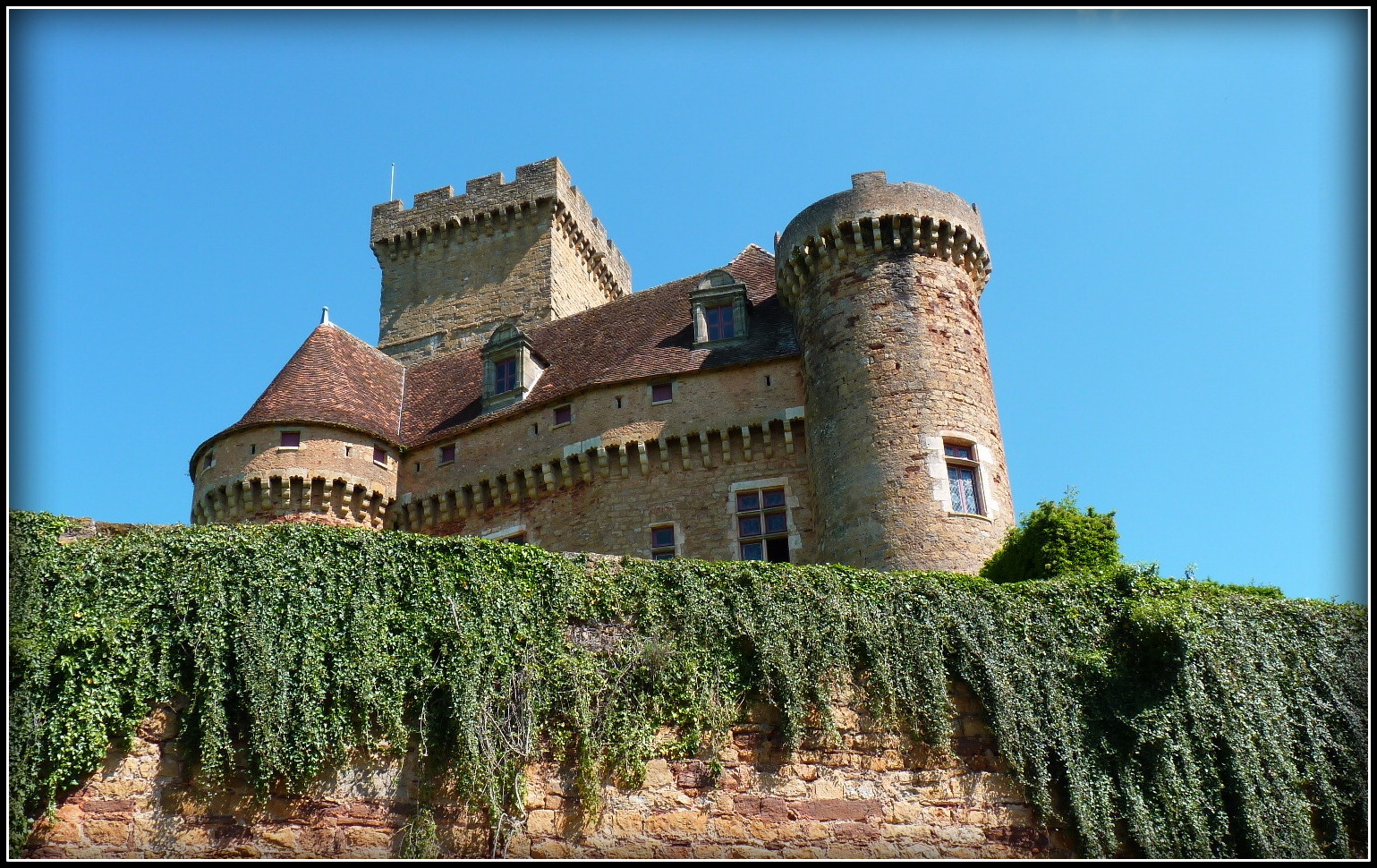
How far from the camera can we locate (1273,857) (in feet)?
39.5

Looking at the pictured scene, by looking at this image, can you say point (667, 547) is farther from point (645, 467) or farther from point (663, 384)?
point (663, 384)

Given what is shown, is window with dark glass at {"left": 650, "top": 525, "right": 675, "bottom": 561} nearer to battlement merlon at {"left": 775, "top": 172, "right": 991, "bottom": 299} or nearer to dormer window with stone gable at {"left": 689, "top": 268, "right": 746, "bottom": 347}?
dormer window with stone gable at {"left": 689, "top": 268, "right": 746, "bottom": 347}

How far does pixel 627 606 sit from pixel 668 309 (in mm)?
11036

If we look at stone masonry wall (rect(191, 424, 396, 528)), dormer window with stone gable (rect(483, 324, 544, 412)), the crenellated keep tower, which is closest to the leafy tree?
dormer window with stone gable (rect(483, 324, 544, 412))

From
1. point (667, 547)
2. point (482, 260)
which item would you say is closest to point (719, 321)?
point (667, 547)

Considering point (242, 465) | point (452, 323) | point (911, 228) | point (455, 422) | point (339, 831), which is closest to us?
point (339, 831)

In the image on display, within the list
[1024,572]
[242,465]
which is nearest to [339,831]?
[1024,572]

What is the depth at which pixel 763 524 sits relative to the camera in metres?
19.0

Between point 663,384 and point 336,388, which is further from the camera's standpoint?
point 336,388

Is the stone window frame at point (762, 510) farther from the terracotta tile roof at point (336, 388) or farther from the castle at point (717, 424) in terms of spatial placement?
the terracotta tile roof at point (336, 388)

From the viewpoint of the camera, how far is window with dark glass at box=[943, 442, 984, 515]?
A: 57.4 feet

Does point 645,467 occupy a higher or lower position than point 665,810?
higher

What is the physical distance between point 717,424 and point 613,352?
3.25 m

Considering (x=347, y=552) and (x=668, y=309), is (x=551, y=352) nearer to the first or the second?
(x=668, y=309)
